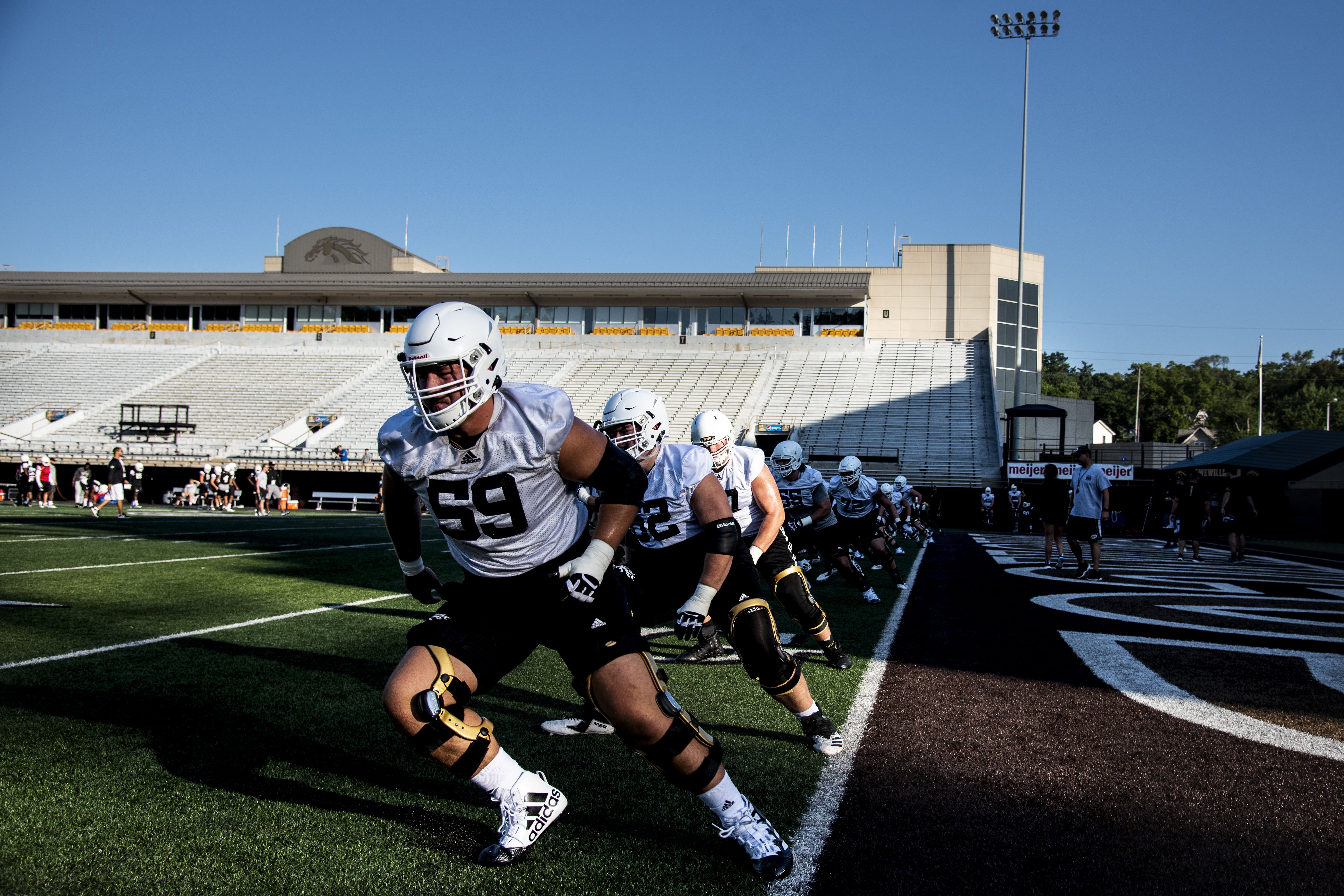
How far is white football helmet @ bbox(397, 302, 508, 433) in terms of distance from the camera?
3.14m

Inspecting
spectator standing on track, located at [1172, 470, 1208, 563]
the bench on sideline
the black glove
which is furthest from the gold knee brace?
the bench on sideline

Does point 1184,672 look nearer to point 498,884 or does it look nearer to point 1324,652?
point 1324,652

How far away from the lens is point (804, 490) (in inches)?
405

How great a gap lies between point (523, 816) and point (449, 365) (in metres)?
1.57

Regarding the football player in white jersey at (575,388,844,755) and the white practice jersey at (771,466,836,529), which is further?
the white practice jersey at (771,466,836,529)

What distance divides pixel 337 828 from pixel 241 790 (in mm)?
621

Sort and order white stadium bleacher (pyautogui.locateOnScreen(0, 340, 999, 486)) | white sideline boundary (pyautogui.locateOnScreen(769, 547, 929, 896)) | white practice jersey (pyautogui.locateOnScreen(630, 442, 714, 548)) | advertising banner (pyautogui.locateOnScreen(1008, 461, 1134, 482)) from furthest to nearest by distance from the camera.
Result: white stadium bleacher (pyautogui.locateOnScreen(0, 340, 999, 486))
advertising banner (pyautogui.locateOnScreen(1008, 461, 1134, 482))
white practice jersey (pyautogui.locateOnScreen(630, 442, 714, 548))
white sideline boundary (pyautogui.locateOnScreen(769, 547, 929, 896))

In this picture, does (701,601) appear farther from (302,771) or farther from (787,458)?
(787,458)

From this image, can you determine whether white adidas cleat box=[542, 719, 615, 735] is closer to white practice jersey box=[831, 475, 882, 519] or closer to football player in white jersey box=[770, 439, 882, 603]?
football player in white jersey box=[770, 439, 882, 603]

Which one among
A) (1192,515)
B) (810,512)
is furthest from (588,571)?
(1192,515)

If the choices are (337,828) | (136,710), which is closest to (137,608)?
(136,710)

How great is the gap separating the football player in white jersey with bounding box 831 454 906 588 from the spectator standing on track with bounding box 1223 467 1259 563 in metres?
9.27

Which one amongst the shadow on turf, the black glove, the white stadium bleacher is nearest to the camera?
the shadow on turf

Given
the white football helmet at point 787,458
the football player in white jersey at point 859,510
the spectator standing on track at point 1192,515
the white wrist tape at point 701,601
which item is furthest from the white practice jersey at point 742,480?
the spectator standing on track at point 1192,515
